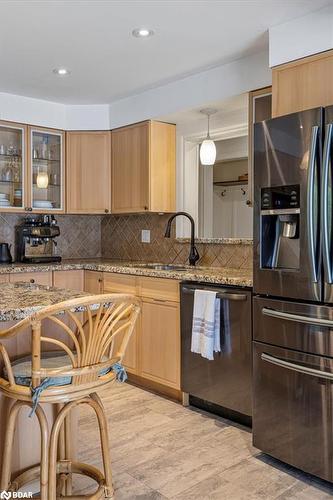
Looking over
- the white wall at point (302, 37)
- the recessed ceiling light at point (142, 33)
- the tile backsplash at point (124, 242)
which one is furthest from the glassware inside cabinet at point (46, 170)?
the white wall at point (302, 37)

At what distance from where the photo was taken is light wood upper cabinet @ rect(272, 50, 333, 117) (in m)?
2.44

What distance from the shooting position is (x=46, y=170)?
4340 millimetres

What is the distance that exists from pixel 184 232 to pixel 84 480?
2387 mm

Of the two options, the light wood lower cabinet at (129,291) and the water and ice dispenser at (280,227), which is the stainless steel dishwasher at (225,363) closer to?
the water and ice dispenser at (280,227)

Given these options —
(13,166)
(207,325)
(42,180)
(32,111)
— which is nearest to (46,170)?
(42,180)

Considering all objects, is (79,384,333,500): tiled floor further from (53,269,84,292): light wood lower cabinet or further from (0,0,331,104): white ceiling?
(0,0,331,104): white ceiling

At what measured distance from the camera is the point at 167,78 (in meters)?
3.64

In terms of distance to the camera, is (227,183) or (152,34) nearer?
(152,34)

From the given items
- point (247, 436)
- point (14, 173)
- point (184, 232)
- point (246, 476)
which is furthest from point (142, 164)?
point (246, 476)

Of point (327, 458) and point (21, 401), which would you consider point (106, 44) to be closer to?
point (21, 401)

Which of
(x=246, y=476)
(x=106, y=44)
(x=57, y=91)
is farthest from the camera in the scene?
(x=57, y=91)

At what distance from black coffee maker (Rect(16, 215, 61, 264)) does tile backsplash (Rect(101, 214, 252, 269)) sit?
0.64m

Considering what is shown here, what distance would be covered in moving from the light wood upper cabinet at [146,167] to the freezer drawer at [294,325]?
1.82m

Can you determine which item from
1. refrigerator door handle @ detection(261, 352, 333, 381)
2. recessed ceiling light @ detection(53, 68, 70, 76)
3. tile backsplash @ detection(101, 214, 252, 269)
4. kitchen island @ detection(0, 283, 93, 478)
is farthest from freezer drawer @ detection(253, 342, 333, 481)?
recessed ceiling light @ detection(53, 68, 70, 76)
